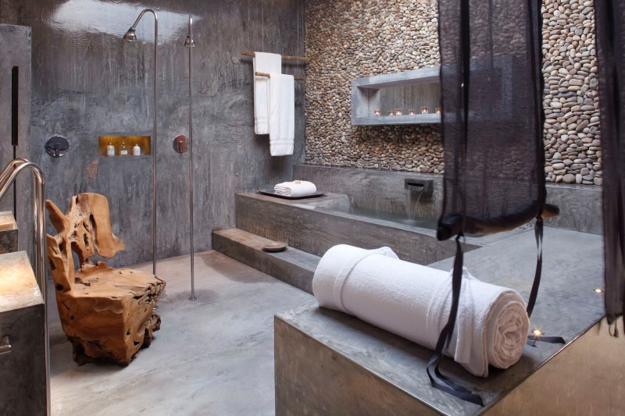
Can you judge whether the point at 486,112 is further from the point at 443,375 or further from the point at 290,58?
the point at 290,58

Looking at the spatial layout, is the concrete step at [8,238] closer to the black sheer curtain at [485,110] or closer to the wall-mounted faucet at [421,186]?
the black sheer curtain at [485,110]

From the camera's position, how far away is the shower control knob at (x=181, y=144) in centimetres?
414

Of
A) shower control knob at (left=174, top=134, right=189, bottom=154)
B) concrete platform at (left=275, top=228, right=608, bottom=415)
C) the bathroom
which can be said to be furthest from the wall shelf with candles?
concrete platform at (left=275, top=228, right=608, bottom=415)

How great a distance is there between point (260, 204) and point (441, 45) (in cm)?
367

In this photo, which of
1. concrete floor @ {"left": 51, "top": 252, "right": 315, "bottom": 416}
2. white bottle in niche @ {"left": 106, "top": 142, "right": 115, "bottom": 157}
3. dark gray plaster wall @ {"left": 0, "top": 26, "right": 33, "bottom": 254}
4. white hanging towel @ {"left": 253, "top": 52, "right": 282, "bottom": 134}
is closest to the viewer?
concrete floor @ {"left": 51, "top": 252, "right": 315, "bottom": 416}

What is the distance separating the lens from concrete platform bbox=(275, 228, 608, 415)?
40.3 inches

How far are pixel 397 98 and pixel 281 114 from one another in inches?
48.6

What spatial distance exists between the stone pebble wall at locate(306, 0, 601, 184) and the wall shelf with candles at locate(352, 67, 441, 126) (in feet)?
0.61

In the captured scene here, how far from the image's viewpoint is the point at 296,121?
5156 millimetres

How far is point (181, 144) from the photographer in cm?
414

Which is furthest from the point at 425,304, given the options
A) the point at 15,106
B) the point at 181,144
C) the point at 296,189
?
the point at 181,144

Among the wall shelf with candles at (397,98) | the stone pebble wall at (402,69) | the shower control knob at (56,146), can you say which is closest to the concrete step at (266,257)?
the stone pebble wall at (402,69)

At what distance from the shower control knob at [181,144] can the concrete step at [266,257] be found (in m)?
0.93

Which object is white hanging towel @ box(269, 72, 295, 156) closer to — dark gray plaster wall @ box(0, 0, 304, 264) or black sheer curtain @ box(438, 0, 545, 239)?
dark gray plaster wall @ box(0, 0, 304, 264)
